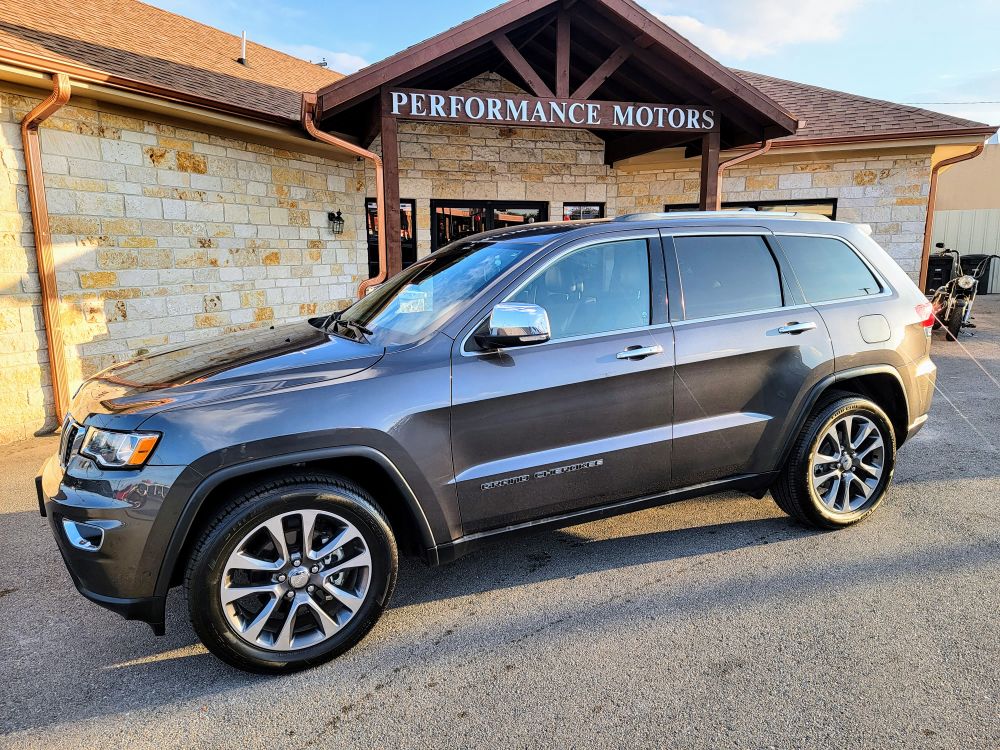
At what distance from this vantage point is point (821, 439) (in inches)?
144

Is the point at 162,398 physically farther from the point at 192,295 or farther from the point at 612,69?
the point at 612,69

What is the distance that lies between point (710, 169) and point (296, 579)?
24.7ft

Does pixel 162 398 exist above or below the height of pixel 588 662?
above

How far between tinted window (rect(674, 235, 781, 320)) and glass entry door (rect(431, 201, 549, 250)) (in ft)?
23.3

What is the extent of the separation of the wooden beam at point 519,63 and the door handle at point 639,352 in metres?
4.98

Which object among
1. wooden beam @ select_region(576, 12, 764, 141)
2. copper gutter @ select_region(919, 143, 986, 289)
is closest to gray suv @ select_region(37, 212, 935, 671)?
wooden beam @ select_region(576, 12, 764, 141)

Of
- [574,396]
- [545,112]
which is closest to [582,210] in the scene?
[545,112]

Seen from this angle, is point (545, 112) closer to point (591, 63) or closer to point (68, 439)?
point (591, 63)

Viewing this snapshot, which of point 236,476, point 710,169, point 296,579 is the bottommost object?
point 296,579

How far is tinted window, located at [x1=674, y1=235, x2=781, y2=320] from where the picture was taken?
3.42 metres

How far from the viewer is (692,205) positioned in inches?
441

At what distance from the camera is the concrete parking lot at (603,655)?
2.32 metres

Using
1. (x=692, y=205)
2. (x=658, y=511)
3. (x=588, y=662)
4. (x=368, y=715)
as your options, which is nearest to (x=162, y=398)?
(x=368, y=715)

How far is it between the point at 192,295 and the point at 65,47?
2.75 metres
